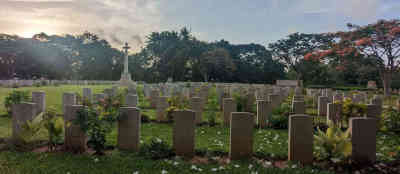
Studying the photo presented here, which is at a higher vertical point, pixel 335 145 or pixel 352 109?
pixel 352 109

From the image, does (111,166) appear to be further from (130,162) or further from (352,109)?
(352,109)

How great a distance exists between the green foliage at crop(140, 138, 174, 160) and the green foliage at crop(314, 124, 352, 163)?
2.24 metres

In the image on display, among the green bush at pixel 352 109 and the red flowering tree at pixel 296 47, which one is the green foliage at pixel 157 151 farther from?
the red flowering tree at pixel 296 47

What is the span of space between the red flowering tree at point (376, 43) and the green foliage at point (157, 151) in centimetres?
1739

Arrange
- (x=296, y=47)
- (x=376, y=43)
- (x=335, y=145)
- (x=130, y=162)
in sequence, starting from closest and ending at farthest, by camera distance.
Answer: (x=335, y=145) < (x=130, y=162) < (x=376, y=43) < (x=296, y=47)

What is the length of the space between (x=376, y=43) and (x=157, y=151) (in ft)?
64.4

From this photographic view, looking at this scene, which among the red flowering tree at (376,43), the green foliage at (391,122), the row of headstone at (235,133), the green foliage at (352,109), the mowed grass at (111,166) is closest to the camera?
the mowed grass at (111,166)

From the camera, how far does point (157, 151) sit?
3.86m

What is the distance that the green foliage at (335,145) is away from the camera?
131 inches

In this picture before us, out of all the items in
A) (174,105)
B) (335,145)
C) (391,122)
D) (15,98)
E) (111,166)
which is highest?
(15,98)

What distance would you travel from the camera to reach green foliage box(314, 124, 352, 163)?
334cm

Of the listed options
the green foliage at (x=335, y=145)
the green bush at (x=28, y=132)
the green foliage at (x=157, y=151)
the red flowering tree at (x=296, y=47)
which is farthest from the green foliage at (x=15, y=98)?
the red flowering tree at (x=296, y=47)

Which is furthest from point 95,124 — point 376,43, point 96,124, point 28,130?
point 376,43

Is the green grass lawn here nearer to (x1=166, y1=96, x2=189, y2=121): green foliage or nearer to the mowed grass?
the mowed grass
